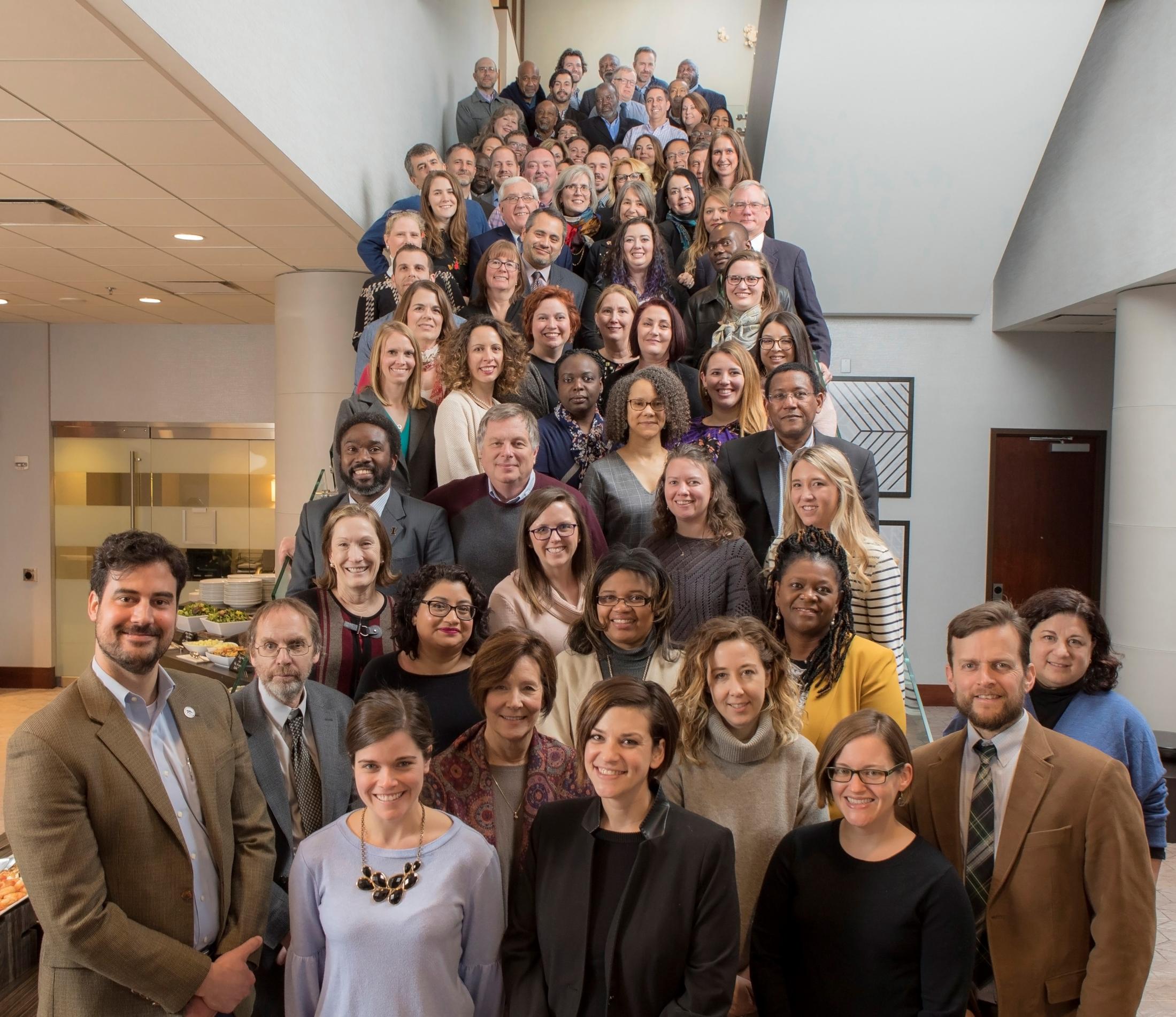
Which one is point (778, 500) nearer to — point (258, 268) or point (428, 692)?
point (428, 692)

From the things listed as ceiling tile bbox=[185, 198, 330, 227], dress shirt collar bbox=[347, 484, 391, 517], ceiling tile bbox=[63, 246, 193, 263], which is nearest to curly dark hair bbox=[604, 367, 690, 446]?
dress shirt collar bbox=[347, 484, 391, 517]

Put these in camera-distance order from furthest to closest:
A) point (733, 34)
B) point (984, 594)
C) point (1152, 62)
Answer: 1. point (733, 34)
2. point (984, 594)
3. point (1152, 62)

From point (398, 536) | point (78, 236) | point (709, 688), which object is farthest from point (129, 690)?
point (78, 236)

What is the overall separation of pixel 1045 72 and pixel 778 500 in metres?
5.70

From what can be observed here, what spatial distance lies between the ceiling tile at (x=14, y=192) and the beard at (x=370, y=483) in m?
2.99

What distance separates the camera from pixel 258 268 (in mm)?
6859

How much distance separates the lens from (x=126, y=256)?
643 cm

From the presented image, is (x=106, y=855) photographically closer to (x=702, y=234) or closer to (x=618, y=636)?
(x=618, y=636)

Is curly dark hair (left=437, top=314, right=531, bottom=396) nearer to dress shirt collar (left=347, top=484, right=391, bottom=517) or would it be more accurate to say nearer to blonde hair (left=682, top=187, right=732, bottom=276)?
dress shirt collar (left=347, top=484, right=391, bottom=517)

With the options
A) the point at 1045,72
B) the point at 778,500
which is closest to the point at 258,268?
the point at 778,500

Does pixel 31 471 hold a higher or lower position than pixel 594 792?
higher

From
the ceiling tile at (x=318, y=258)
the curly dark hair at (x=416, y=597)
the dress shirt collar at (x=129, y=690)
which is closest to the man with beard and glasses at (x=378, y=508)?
the curly dark hair at (x=416, y=597)

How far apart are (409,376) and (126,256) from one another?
382 centimetres

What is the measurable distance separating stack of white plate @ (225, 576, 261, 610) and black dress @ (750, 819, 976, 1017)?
4.79 m
